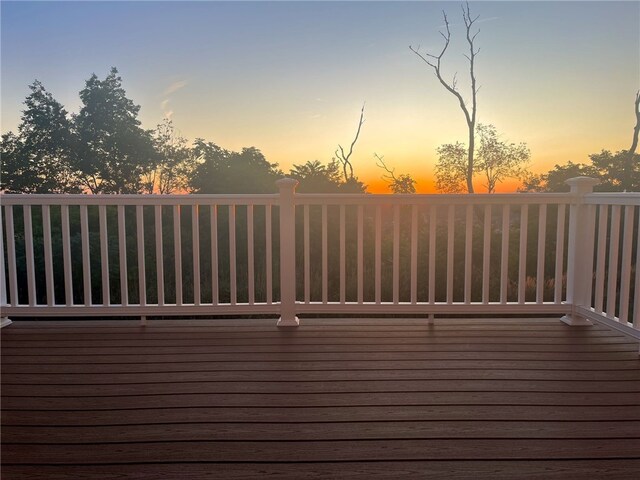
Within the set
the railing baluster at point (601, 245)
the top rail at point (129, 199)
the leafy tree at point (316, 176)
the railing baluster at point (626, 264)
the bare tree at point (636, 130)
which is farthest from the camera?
the leafy tree at point (316, 176)

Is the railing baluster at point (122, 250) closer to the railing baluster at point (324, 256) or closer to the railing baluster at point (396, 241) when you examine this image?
the railing baluster at point (324, 256)

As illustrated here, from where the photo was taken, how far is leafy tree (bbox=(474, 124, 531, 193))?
6.78 meters

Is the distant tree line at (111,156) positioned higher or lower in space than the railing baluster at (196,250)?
higher

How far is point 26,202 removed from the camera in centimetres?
313

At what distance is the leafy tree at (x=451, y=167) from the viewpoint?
23.4 ft

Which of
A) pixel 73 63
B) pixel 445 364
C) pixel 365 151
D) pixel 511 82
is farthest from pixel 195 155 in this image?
pixel 445 364

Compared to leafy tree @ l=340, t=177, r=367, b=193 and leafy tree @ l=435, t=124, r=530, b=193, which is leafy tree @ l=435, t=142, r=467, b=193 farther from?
leafy tree @ l=340, t=177, r=367, b=193

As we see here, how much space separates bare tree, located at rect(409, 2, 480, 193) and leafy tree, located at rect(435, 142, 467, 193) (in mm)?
87

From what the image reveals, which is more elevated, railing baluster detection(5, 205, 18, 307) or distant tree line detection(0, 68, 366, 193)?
distant tree line detection(0, 68, 366, 193)

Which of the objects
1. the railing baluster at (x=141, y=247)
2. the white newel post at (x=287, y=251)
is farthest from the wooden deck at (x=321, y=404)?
the railing baluster at (x=141, y=247)

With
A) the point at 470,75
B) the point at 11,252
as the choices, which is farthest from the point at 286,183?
the point at 470,75

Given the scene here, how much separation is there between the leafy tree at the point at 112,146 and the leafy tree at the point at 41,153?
23 cm

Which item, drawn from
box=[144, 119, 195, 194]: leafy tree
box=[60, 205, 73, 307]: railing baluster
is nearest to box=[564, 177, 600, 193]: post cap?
box=[60, 205, 73, 307]: railing baluster

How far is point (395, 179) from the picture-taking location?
22.7 ft
